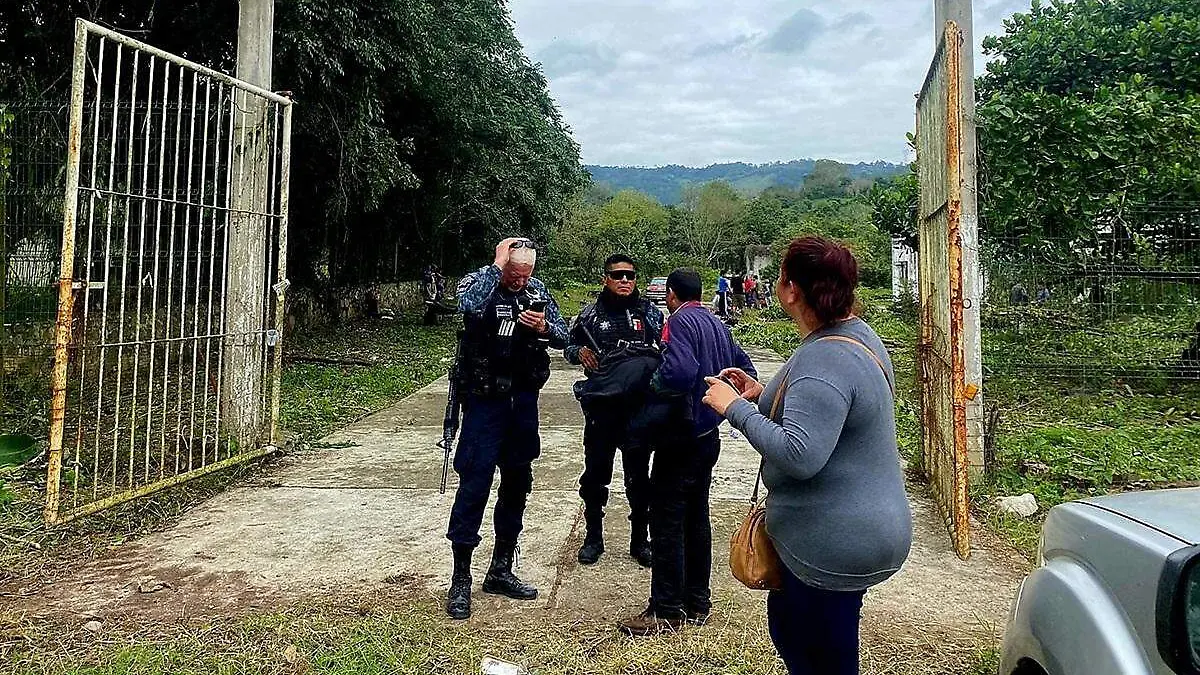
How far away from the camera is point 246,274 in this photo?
270 inches

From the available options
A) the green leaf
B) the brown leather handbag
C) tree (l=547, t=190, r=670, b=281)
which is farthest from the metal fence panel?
tree (l=547, t=190, r=670, b=281)

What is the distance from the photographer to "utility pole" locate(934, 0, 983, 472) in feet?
15.8

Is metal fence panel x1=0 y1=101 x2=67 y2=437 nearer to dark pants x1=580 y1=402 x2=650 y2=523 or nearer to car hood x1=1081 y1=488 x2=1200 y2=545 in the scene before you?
dark pants x1=580 y1=402 x2=650 y2=523

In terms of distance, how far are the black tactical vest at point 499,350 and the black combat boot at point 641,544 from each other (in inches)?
44.4

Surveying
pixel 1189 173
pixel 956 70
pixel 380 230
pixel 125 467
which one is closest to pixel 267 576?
pixel 125 467

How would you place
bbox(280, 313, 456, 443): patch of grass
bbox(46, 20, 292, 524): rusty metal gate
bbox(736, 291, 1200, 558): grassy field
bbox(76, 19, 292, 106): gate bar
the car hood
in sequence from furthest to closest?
bbox(280, 313, 456, 443): patch of grass → bbox(736, 291, 1200, 558): grassy field → bbox(46, 20, 292, 524): rusty metal gate → bbox(76, 19, 292, 106): gate bar → the car hood

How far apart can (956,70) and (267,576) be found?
4494mm

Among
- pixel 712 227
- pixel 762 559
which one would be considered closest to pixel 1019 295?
pixel 762 559

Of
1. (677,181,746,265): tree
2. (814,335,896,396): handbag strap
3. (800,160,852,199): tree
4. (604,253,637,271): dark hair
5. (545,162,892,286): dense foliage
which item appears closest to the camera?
(814,335,896,396): handbag strap

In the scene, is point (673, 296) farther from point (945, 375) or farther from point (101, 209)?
point (101, 209)

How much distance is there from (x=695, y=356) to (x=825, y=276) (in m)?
1.33

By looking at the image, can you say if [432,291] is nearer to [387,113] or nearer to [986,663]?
[387,113]

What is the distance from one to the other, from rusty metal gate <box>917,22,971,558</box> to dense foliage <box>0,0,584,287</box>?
6.84 m

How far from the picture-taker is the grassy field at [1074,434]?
19.6 feet
